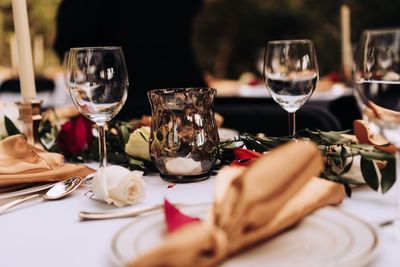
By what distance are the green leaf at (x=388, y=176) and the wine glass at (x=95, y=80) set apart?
44cm

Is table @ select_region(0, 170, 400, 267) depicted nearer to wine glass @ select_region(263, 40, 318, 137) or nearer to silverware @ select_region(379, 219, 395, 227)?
silverware @ select_region(379, 219, 395, 227)

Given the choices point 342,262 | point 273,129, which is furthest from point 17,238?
point 273,129

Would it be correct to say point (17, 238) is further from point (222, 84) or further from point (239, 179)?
point (222, 84)

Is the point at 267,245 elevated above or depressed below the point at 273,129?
above

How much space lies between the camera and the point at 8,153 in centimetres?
99

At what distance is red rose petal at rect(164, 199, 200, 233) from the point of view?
0.61m

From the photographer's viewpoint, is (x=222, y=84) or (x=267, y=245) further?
(x=222, y=84)

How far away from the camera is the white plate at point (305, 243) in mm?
516

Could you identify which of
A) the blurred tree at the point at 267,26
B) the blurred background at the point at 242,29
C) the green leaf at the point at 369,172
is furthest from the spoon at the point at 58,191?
the blurred background at the point at 242,29

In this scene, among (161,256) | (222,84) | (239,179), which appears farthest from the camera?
(222,84)

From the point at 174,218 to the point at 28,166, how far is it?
41 centimetres

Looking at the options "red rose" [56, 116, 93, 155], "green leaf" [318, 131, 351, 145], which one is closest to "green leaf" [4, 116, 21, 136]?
"red rose" [56, 116, 93, 155]

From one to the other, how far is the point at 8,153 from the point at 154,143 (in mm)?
273

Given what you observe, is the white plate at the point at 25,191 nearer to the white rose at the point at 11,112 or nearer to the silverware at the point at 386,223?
the white rose at the point at 11,112
